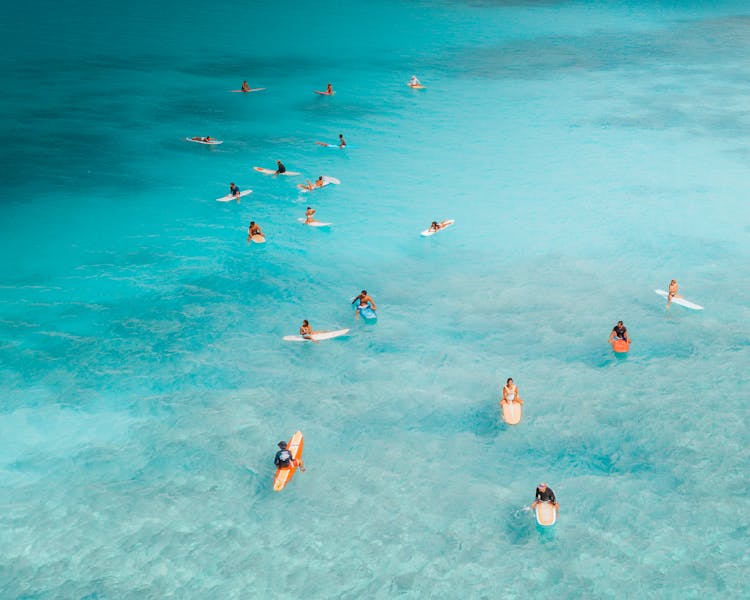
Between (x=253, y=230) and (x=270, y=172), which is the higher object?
(x=270, y=172)

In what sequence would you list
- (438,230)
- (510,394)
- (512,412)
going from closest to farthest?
(512,412) → (510,394) → (438,230)

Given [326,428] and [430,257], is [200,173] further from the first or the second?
[326,428]

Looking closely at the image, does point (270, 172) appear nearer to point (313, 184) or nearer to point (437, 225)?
point (313, 184)

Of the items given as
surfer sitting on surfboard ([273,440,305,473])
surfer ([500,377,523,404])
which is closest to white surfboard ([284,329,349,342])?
surfer sitting on surfboard ([273,440,305,473])

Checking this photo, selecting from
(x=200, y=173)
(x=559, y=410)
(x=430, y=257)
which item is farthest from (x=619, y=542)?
(x=200, y=173)

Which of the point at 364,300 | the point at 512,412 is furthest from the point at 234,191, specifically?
the point at 512,412

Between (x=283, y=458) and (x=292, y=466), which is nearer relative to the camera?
(x=283, y=458)

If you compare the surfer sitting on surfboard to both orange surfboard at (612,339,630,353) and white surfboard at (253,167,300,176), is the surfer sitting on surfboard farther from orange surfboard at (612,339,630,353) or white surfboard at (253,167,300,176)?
white surfboard at (253,167,300,176)

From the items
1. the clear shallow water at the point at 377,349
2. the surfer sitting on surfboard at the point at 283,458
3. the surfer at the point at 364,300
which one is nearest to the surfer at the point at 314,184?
the clear shallow water at the point at 377,349

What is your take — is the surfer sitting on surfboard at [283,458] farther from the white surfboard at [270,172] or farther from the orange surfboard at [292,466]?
the white surfboard at [270,172]
